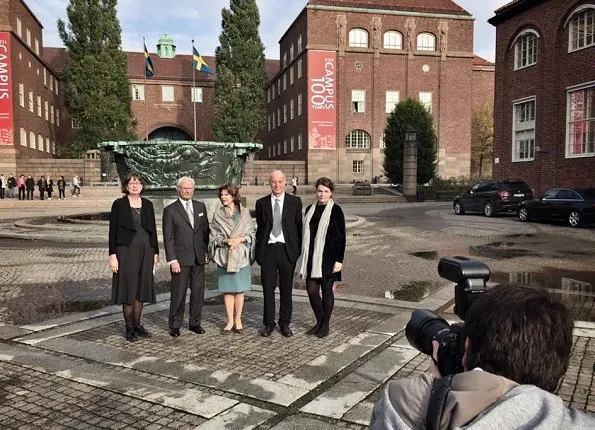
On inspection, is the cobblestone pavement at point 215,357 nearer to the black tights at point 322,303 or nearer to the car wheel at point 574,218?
the black tights at point 322,303

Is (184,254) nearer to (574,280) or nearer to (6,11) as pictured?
(574,280)

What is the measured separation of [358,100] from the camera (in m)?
49.8

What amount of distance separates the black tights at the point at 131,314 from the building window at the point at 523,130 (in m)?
25.3

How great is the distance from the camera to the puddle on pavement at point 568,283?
22.5 ft

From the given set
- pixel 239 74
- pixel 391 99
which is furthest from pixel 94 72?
pixel 391 99

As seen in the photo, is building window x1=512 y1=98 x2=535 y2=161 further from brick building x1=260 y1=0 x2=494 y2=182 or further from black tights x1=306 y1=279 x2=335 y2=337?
black tights x1=306 y1=279 x2=335 y2=337

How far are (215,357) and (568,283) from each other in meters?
6.30

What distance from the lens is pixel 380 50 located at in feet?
163

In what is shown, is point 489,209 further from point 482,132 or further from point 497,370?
point 482,132

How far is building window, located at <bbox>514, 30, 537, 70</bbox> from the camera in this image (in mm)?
26344

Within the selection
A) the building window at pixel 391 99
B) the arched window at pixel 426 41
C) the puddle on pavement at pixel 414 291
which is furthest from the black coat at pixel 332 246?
the arched window at pixel 426 41

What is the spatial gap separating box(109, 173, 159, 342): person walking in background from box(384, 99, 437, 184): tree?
34998mm

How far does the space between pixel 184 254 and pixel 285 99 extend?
5456 centimetres

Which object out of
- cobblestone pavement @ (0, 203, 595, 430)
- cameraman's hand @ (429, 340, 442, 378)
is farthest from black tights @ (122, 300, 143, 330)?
cameraman's hand @ (429, 340, 442, 378)
